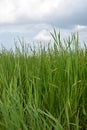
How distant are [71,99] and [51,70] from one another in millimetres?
205

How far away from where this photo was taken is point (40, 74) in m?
1.66

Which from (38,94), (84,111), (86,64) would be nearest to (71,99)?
(84,111)

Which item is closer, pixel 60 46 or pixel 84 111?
pixel 84 111

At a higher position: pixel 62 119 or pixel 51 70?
pixel 51 70

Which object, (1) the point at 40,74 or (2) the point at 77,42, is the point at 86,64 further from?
(1) the point at 40,74

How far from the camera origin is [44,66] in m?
1.73

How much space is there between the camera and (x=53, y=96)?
1.50 meters

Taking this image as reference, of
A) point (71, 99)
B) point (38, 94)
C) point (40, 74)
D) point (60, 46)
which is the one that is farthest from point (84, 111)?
point (60, 46)

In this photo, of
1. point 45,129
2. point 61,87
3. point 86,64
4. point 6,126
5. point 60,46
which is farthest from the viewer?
point 60,46

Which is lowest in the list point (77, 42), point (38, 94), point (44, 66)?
point (38, 94)

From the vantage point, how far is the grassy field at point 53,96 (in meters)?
1.31

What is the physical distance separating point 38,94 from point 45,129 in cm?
32

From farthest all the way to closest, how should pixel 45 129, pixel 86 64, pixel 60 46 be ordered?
pixel 60 46, pixel 86 64, pixel 45 129

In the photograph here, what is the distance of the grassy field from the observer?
131cm
